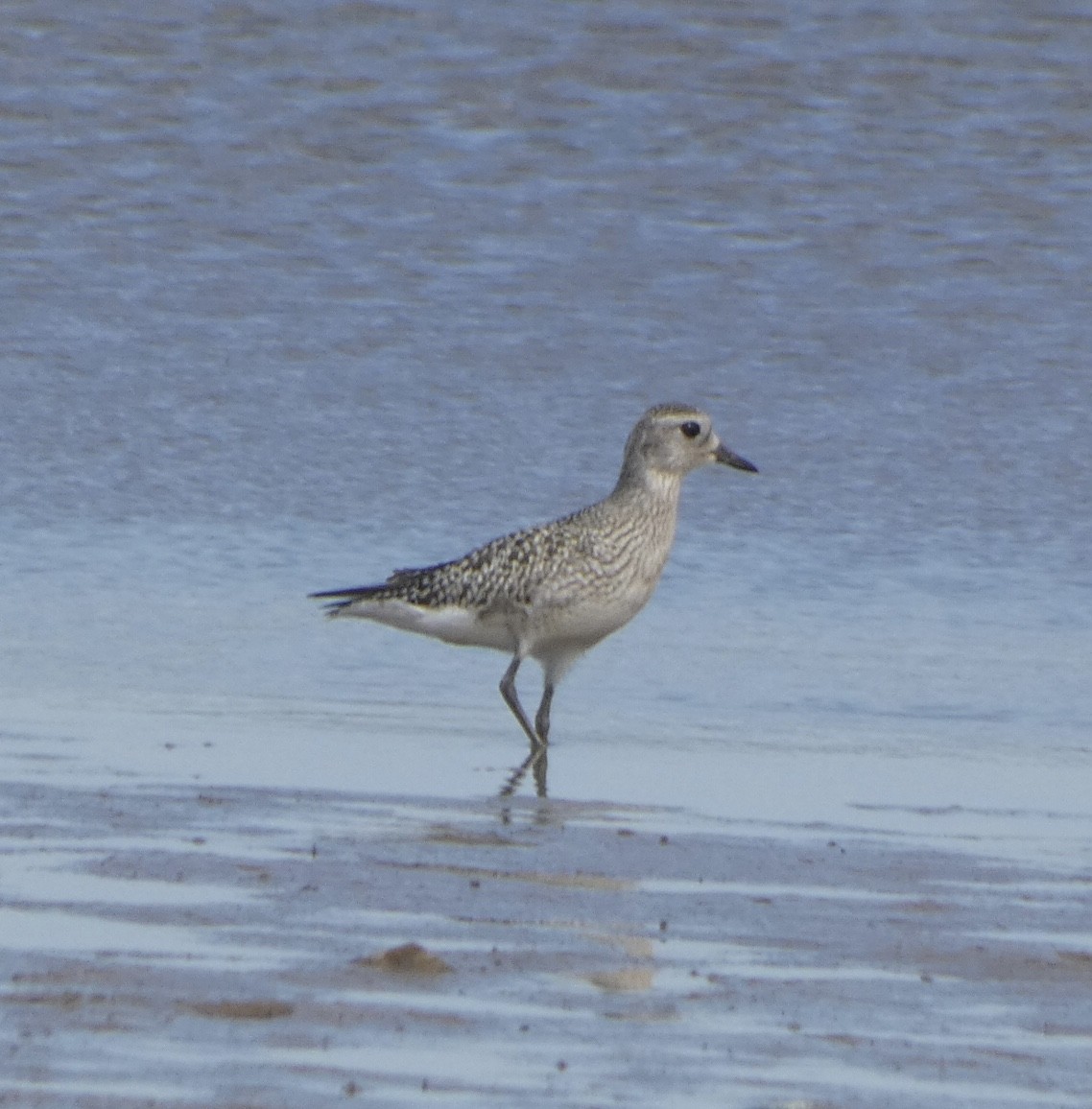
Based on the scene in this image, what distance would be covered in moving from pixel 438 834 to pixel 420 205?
10.5m

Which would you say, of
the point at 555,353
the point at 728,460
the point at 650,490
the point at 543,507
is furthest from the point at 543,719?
the point at 555,353

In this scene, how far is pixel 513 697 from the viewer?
9539 mm

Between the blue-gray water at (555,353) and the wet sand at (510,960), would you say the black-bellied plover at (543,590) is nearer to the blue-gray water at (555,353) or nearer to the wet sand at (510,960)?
the blue-gray water at (555,353)

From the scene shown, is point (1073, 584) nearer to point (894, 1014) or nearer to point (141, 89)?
point (894, 1014)

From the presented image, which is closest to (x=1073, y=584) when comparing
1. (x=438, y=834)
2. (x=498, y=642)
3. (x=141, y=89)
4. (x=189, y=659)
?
(x=498, y=642)

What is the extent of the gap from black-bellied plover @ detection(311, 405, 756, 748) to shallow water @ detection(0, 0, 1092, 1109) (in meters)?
0.27

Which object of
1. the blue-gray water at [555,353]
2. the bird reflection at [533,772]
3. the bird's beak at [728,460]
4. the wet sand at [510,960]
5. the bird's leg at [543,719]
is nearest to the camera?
the wet sand at [510,960]

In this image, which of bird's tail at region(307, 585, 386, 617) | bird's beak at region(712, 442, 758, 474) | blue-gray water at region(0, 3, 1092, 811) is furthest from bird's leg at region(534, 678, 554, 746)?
bird's beak at region(712, 442, 758, 474)

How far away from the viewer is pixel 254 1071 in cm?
476

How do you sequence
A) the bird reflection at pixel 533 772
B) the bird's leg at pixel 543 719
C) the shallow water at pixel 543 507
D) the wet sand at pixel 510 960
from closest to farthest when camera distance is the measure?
the wet sand at pixel 510 960 < the shallow water at pixel 543 507 < the bird reflection at pixel 533 772 < the bird's leg at pixel 543 719

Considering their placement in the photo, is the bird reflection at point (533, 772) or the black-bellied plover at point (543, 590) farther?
the black-bellied plover at point (543, 590)

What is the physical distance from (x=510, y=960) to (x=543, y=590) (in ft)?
13.1

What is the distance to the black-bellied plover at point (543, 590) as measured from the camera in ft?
31.7

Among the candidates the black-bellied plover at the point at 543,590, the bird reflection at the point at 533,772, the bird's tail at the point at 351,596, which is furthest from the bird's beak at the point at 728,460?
the bird reflection at the point at 533,772
